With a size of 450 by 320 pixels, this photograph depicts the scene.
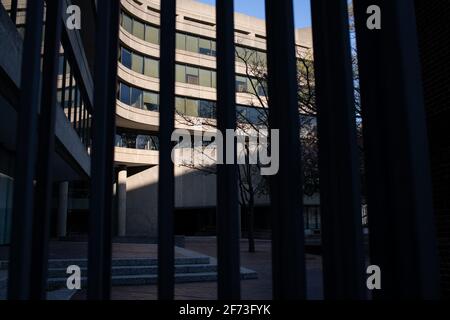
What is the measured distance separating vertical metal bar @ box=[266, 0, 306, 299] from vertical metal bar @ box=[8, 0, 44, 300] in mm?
880

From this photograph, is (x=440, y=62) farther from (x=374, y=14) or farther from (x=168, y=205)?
(x=168, y=205)

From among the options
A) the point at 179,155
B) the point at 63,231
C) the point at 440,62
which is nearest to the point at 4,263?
the point at 440,62

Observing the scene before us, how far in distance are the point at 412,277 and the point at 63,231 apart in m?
36.5

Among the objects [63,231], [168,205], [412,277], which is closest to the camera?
[412,277]

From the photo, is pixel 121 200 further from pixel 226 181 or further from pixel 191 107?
pixel 226 181

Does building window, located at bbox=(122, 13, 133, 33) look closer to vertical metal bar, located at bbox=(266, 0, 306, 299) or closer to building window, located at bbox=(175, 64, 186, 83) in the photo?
building window, located at bbox=(175, 64, 186, 83)

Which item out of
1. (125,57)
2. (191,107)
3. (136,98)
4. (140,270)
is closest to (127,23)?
(125,57)

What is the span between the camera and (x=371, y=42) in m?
1.52

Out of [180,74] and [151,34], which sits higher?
[151,34]

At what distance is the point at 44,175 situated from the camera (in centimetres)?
150

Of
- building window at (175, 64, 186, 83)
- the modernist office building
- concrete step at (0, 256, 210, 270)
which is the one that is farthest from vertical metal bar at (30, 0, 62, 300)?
building window at (175, 64, 186, 83)

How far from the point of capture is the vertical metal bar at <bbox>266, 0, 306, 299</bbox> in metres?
1.44

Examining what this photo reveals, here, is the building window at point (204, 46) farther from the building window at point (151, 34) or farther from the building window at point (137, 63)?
the building window at point (137, 63)

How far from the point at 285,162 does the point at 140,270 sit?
9.88 m
